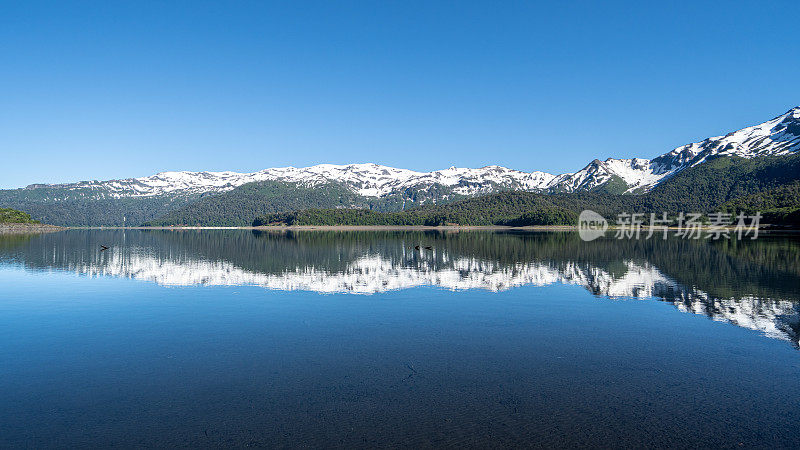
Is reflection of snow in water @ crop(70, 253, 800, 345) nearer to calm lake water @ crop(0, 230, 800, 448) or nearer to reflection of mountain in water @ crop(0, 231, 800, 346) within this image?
reflection of mountain in water @ crop(0, 231, 800, 346)

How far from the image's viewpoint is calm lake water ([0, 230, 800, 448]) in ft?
45.5

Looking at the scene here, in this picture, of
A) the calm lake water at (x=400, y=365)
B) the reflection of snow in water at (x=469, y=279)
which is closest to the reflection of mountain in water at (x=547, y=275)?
the reflection of snow in water at (x=469, y=279)

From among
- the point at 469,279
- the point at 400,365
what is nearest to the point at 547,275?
the point at 469,279

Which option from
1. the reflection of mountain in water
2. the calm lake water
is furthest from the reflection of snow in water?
the calm lake water

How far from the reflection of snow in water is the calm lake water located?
1.64 feet

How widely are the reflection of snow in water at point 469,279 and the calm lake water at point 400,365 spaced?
19.7 inches

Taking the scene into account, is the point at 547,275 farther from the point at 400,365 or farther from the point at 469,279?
the point at 400,365

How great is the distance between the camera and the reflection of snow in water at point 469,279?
102ft

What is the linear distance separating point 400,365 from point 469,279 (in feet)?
93.8

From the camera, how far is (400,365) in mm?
19859

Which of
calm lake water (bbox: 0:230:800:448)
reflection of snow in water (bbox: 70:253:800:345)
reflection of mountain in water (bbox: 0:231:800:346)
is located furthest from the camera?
reflection of mountain in water (bbox: 0:231:800:346)

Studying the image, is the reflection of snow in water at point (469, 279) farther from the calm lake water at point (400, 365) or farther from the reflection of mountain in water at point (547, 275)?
the calm lake water at point (400, 365)

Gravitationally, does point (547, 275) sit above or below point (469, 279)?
above

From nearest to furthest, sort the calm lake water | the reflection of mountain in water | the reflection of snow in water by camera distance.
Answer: the calm lake water → the reflection of snow in water → the reflection of mountain in water
